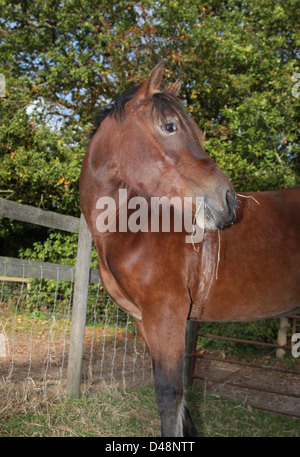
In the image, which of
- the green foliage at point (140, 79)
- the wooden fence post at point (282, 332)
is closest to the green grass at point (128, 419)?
the wooden fence post at point (282, 332)

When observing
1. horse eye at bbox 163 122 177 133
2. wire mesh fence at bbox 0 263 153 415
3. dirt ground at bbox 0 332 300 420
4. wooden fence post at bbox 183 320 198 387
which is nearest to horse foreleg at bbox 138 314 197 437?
horse eye at bbox 163 122 177 133

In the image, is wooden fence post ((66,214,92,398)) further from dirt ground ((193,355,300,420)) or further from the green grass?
dirt ground ((193,355,300,420))

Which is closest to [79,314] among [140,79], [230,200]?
[230,200]

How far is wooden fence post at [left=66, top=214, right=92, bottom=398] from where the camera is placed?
3580mm

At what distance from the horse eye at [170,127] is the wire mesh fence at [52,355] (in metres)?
1.92

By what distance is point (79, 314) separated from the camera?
368 centimetres

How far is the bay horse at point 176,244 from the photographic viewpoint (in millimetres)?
2158

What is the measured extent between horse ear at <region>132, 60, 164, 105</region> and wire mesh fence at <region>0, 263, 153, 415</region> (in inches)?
74.9

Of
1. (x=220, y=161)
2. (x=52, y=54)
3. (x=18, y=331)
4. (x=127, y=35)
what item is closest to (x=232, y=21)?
(x=127, y=35)

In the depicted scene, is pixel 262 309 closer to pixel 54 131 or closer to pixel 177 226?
pixel 177 226

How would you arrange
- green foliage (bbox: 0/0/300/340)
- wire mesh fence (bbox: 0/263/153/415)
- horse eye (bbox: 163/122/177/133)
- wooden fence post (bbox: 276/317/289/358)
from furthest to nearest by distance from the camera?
wooden fence post (bbox: 276/317/289/358) → green foliage (bbox: 0/0/300/340) → wire mesh fence (bbox: 0/263/153/415) → horse eye (bbox: 163/122/177/133)

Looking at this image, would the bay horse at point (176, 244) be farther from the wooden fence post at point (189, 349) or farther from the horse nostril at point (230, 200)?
the wooden fence post at point (189, 349)

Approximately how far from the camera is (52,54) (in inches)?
298

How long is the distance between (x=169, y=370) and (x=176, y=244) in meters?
0.81
